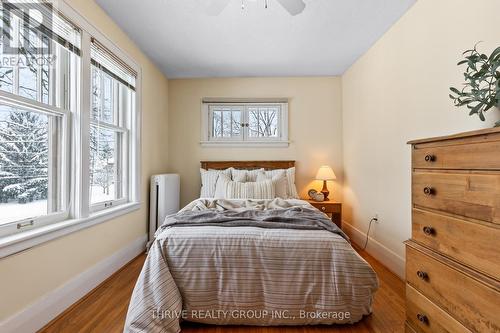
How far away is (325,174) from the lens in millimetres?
3760

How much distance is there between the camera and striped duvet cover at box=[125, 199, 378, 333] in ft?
5.57

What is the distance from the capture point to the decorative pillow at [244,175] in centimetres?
359

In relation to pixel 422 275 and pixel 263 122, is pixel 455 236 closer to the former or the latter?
pixel 422 275

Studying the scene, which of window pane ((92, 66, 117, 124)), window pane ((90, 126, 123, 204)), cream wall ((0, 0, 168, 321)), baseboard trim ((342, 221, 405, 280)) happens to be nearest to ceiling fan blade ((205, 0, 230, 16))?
cream wall ((0, 0, 168, 321))

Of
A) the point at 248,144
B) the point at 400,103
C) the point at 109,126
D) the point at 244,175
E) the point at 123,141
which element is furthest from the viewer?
the point at 248,144

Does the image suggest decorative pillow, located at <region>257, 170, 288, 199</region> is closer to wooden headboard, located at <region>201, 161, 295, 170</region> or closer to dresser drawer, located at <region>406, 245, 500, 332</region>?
wooden headboard, located at <region>201, 161, 295, 170</region>

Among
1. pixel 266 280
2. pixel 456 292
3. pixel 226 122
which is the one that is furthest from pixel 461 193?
pixel 226 122

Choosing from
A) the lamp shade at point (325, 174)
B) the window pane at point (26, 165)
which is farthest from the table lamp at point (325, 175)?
the window pane at point (26, 165)

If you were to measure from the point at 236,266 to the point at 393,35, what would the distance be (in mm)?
2772

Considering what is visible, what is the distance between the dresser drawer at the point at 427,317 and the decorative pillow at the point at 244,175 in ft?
7.88

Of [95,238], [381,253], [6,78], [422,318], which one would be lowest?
[381,253]

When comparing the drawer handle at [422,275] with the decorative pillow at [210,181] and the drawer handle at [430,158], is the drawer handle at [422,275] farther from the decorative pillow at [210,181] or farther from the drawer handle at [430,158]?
the decorative pillow at [210,181]

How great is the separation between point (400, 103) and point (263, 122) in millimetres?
2092

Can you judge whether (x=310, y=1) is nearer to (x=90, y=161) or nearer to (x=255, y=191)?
(x=255, y=191)
